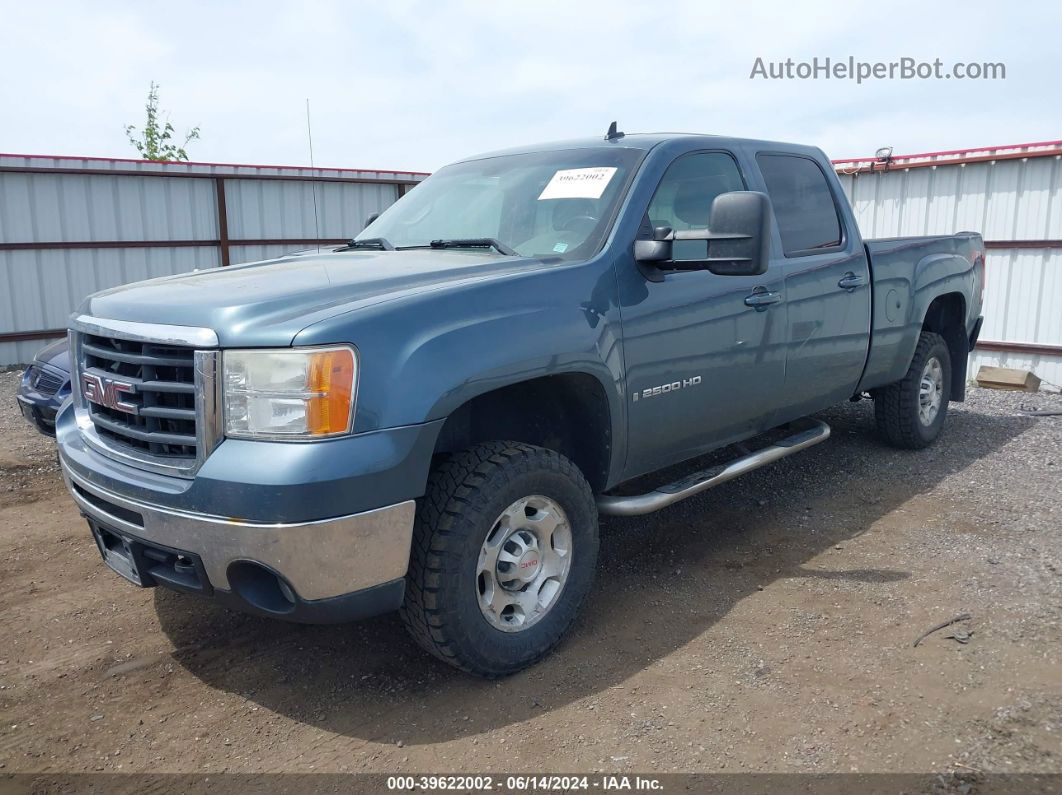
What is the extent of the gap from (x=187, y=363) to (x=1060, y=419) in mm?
7305

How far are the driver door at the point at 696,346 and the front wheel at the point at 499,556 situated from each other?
0.51m

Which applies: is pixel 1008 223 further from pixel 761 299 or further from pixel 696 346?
pixel 696 346

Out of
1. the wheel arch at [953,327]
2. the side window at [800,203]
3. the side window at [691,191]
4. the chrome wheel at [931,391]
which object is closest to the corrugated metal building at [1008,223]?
the wheel arch at [953,327]

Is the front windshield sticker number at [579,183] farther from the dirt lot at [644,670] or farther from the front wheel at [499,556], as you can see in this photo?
the dirt lot at [644,670]

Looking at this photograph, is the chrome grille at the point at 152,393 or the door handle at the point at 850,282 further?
the door handle at the point at 850,282

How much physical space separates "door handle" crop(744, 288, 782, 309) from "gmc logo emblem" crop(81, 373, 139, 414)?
2.62 metres

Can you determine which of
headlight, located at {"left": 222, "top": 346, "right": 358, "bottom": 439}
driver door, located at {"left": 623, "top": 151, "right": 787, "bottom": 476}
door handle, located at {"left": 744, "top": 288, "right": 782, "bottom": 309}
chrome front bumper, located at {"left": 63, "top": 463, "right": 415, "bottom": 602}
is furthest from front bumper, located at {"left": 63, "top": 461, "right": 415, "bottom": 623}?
door handle, located at {"left": 744, "top": 288, "right": 782, "bottom": 309}

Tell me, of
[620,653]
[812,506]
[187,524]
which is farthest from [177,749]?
[812,506]

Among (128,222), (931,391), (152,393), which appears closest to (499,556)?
(152,393)

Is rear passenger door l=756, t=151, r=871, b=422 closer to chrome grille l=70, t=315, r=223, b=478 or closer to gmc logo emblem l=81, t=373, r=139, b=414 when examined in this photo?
chrome grille l=70, t=315, r=223, b=478

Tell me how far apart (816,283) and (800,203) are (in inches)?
20.0

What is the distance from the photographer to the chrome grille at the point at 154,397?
2.71 meters

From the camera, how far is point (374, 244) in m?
4.16

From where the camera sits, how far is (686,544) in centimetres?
445
